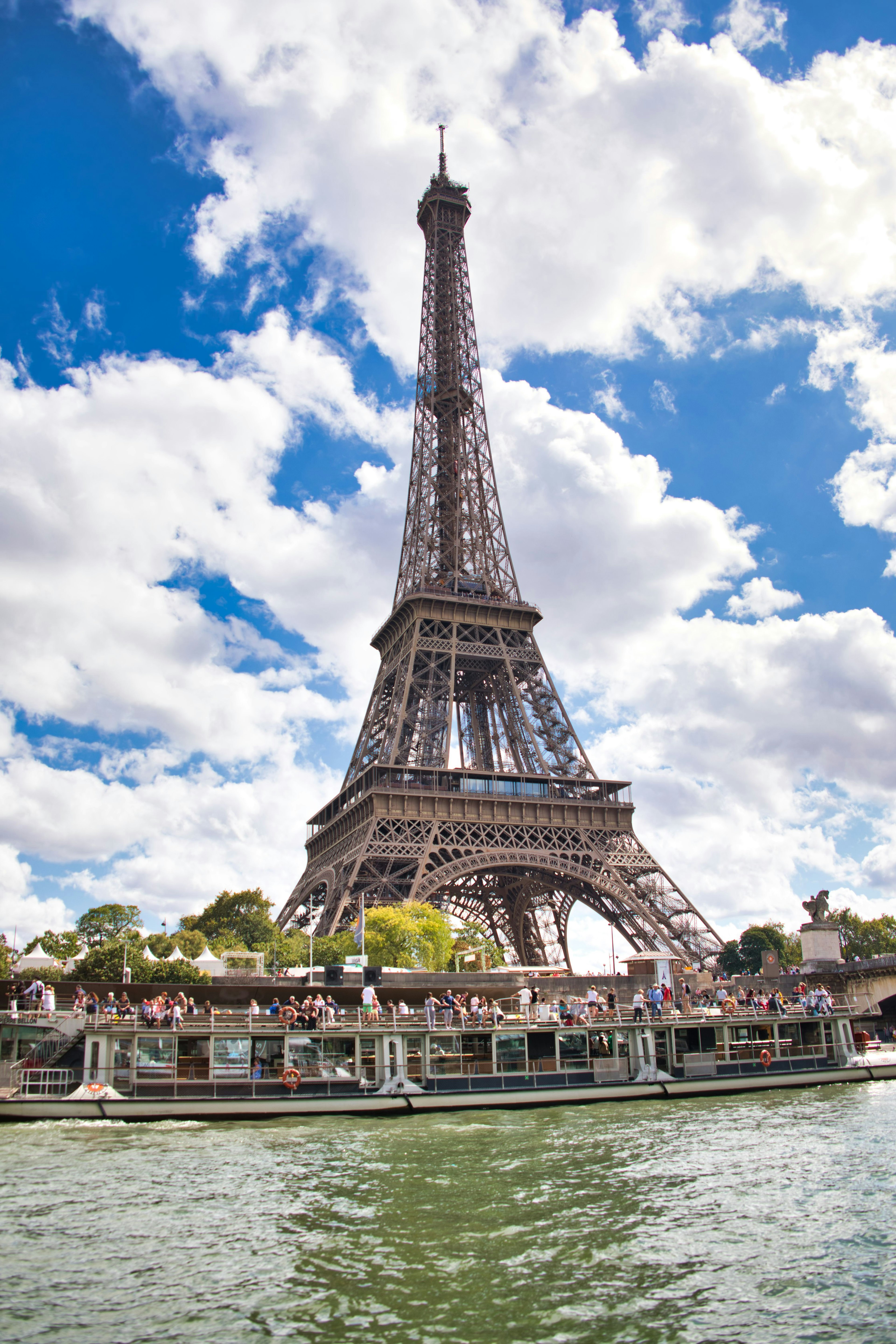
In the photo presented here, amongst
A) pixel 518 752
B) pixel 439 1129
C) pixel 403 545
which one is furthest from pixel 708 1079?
pixel 403 545

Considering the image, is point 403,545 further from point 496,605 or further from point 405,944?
point 405,944

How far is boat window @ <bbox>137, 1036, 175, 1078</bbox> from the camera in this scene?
1027 inches

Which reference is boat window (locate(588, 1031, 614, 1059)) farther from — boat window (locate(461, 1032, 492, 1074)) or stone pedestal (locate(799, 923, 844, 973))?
stone pedestal (locate(799, 923, 844, 973))

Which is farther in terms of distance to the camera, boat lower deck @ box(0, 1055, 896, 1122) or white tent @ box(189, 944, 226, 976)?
white tent @ box(189, 944, 226, 976)

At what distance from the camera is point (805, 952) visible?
52750 millimetres

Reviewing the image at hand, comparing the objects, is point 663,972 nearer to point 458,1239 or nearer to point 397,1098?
point 397,1098

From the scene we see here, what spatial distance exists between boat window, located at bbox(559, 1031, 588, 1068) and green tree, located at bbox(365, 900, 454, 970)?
65.0ft

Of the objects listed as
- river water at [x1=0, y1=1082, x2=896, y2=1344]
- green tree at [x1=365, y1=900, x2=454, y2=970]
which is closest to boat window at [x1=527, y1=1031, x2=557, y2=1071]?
river water at [x1=0, y1=1082, x2=896, y2=1344]

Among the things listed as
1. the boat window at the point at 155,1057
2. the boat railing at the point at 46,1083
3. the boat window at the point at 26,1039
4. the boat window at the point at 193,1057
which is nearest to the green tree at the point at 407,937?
the boat window at the point at 26,1039

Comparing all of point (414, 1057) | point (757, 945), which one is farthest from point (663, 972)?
point (757, 945)

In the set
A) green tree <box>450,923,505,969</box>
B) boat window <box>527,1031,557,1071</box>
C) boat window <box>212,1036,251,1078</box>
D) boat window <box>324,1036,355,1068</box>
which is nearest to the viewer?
boat window <box>212,1036,251,1078</box>

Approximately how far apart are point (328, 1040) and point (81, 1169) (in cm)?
1102

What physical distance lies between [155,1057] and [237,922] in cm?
5633

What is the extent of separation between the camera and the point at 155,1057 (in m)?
26.4
